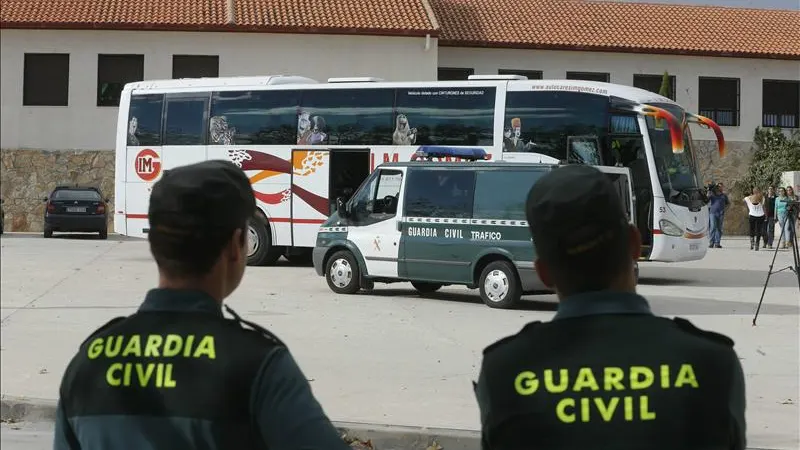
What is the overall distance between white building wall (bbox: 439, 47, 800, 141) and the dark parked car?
14.3 m

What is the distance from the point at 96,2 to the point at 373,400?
114ft

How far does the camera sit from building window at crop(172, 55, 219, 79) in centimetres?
4062

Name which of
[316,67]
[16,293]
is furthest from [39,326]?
[316,67]

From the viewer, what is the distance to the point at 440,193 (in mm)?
18047

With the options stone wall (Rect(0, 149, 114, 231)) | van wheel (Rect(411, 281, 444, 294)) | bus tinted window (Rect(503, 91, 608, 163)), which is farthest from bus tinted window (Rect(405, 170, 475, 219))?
stone wall (Rect(0, 149, 114, 231))

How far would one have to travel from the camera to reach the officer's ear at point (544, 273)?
255 centimetres

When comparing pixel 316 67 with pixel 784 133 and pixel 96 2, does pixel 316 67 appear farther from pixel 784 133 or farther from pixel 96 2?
pixel 784 133

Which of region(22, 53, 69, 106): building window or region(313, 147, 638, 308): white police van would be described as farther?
region(22, 53, 69, 106): building window

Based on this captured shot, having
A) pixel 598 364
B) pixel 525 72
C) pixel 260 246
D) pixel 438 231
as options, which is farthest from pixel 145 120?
pixel 598 364

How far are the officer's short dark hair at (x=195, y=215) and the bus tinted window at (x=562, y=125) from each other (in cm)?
2016

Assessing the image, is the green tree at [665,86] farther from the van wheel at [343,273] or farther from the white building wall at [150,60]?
the van wheel at [343,273]

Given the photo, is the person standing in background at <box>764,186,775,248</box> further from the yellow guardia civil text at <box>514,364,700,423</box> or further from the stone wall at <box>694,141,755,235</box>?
the yellow guardia civil text at <box>514,364,700,423</box>

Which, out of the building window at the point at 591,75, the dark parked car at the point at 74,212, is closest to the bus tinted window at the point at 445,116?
the dark parked car at the point at 74,212

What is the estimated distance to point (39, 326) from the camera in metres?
14.2
